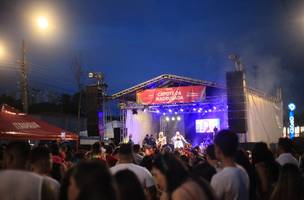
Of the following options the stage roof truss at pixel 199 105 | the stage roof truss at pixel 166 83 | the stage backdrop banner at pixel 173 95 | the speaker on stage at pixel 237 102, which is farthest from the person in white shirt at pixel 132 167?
the stage roof truss at pixel 166 83

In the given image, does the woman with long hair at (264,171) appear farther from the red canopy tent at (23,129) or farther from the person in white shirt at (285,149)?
the red canopy tent at (23,129)

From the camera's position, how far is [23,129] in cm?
1334

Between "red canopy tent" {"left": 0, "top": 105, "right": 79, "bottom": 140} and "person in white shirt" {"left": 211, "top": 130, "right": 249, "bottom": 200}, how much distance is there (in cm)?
958

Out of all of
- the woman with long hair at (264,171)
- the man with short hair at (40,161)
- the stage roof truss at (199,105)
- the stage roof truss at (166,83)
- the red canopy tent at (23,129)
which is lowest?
the woman with long hair at (264,171)

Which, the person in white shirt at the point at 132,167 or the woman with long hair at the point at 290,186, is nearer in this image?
the woman with long hair at the point at 290,186

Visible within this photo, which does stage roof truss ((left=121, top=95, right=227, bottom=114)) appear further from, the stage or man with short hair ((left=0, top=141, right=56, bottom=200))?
man with short hair ((left=0, top=141, right=56, bottom=200))

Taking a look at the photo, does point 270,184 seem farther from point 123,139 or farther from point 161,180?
point 123,139

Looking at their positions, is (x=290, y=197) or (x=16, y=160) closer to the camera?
(x=290, y=197)

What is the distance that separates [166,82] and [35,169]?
2144 centimetres

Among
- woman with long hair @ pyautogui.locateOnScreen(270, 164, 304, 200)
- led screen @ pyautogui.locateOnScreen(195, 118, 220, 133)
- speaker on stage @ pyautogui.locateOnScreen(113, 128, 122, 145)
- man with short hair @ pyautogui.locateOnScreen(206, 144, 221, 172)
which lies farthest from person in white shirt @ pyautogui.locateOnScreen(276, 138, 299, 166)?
led screen @ pyautogui.locateOnScreen(195, 118, 220, 133)

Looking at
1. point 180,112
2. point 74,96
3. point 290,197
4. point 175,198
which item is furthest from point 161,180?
point 74,96

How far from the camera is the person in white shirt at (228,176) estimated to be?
3.93 m

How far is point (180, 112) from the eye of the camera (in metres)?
29.5

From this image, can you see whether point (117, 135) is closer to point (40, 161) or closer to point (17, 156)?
point (40, 161)
